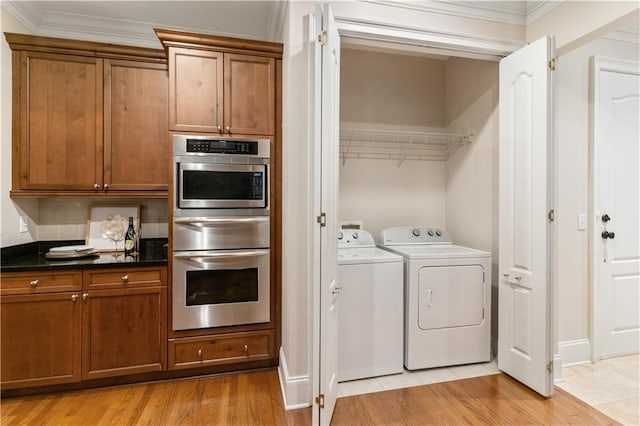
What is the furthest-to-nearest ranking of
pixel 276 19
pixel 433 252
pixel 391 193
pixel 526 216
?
1. pixel 391 193
2. pixel 433 252
3. pixel 276 19
4. pixel 526 216

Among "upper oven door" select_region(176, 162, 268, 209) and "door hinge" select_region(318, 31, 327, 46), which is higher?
"door hinge" select_region(318, 31, 327, 46)

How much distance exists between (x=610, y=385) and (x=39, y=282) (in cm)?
398

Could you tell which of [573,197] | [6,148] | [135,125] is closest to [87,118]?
[135,125]

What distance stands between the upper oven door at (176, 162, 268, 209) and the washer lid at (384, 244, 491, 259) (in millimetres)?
1166

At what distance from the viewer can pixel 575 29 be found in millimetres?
2094

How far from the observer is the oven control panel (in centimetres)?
225

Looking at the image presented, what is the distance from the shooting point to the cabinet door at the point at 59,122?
229cm

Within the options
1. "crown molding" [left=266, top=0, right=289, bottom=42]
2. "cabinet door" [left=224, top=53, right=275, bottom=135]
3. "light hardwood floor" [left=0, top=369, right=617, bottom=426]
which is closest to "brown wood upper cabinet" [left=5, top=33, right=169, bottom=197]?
"cabinet door" [left=224, top=53, right=275, bottom=135]

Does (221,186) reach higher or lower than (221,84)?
lower

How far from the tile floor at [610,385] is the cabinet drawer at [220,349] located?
218cm

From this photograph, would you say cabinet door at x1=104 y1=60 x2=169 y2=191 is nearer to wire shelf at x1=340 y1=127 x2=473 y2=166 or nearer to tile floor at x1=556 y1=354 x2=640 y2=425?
wire shelf at x1=340 y1=127 x2=473 y2=166

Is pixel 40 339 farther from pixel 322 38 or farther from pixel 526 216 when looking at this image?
pixel 526 216

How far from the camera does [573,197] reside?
2.49m

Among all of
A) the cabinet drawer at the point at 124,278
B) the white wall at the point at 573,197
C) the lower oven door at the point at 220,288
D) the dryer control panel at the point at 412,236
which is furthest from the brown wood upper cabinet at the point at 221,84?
the white wall at the point at 573,197
